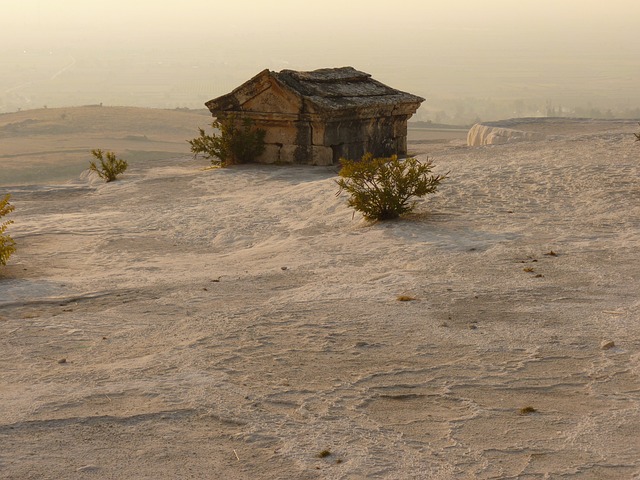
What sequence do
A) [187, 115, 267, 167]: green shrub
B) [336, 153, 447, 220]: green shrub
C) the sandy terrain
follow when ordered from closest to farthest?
the sandy terrain, [336, 153, 447, 220]: green shrub, [187, 115, 267, 167]: green shrub

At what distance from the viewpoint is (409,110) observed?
1648 centimetres

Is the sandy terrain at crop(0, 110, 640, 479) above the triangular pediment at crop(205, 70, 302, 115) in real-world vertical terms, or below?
below

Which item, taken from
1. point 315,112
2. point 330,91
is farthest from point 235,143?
point 330,91

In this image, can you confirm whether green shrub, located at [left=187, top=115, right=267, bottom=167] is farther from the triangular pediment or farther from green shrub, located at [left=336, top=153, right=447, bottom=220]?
green shrub, located at [left=336, top=153, right=447, bottom=220]

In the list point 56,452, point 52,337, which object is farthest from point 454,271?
point 56,452

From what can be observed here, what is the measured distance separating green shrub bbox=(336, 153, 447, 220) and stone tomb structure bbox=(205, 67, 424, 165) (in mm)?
4891

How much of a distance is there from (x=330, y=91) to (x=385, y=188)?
6.25 m

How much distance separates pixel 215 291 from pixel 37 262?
2432 mm

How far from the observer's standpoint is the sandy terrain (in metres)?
4.36

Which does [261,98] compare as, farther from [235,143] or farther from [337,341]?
[337,341]

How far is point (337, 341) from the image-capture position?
5.82 meters

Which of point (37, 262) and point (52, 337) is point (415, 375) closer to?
point (52, 337)

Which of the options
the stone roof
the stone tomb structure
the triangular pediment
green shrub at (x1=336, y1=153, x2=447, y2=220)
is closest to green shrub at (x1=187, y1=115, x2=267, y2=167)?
the stone tomb structure

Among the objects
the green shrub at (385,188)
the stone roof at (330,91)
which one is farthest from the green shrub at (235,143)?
the green shrub at (385,188)
